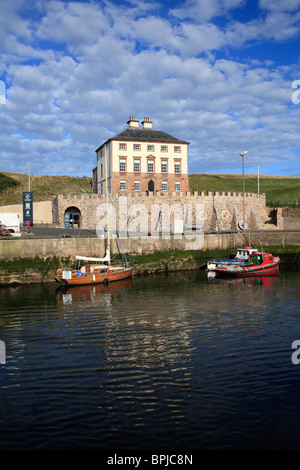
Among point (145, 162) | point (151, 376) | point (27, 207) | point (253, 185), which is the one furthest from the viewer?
point (253, 185)

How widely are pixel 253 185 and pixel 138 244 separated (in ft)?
211

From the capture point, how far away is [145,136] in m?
52.5

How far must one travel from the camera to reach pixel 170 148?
2063 inches

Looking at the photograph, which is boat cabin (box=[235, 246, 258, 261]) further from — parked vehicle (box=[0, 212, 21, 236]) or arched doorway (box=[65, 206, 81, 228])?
arched doorway (box=[65, 206, 81, 228])

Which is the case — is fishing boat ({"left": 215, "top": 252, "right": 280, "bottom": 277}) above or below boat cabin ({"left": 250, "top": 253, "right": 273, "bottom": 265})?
below

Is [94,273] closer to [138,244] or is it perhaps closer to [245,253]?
[138,244]

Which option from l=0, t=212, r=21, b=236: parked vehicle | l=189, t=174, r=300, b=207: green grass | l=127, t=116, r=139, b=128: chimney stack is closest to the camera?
l=0, t=212, r=21, b=236: parked vehicle

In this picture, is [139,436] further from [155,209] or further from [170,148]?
[170,148]

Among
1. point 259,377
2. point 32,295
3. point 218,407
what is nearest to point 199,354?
point 259,377

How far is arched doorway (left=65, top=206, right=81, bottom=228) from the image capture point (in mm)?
48125

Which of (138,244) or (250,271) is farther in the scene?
(138,244)

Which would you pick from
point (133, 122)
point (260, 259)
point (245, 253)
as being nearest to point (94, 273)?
point (245, 253)

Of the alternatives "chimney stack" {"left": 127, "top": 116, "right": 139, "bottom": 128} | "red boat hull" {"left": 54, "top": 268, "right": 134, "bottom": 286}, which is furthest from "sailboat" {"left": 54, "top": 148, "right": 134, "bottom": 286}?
"chimney stack" {"left": 127, "top": 116, "right": 139, "bottom": 128}

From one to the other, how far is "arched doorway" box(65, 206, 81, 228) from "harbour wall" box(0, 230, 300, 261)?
1506cm
